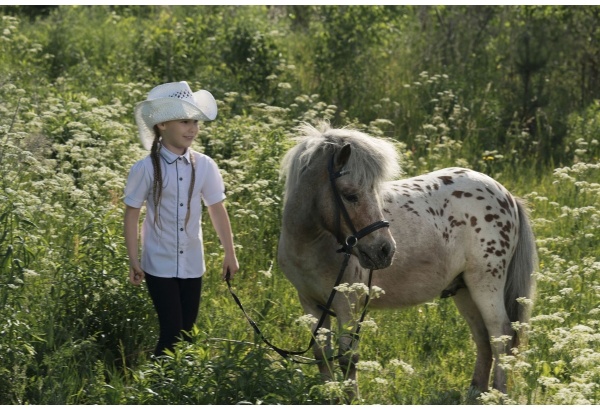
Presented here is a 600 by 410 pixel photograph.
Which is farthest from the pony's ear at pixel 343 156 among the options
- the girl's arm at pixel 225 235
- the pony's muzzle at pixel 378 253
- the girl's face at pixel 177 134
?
the girl's face at pixel 177 134

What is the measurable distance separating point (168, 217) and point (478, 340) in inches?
90.4

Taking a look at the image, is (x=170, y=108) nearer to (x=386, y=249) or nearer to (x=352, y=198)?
(x=352, y=198)

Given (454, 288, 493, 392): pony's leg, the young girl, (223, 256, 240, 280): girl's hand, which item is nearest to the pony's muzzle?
(223, 256, 240, 280): girl's hand

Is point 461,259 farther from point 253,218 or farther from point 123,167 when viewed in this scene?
point 123,167

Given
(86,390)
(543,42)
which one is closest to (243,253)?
(86,390)

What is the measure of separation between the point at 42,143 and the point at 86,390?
8.18 ft

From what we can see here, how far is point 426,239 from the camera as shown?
6051mm

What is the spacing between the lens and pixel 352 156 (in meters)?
5.36

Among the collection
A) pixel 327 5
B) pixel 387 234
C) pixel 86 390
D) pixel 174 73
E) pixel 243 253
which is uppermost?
pixel 327 5

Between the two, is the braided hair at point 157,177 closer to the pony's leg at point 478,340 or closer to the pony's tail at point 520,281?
the pony's leg at point 478,340

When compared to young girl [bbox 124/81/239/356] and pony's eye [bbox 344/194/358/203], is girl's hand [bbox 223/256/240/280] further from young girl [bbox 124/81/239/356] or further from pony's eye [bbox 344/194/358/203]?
pony's eye [bbox 344/194/358/203]

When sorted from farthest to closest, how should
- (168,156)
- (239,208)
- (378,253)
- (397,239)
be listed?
(239,208), (397,239), (168,156), (378,253)

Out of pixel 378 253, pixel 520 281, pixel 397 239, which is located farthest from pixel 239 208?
pixel 378 253

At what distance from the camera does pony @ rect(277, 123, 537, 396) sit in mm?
5355
